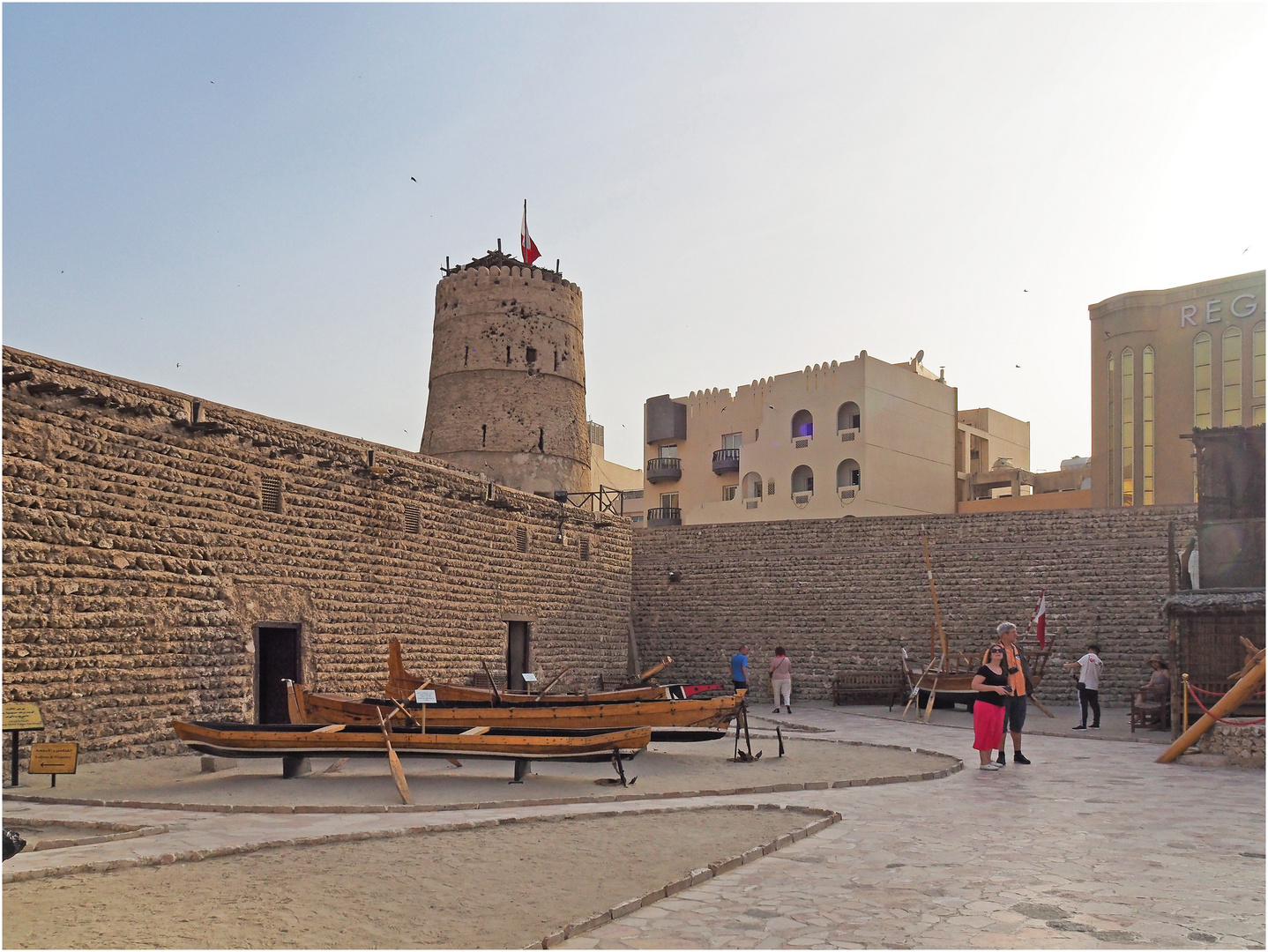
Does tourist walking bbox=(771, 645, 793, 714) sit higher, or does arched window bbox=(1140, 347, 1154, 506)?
arched window bbox=(1140, 347, 1154, 506)

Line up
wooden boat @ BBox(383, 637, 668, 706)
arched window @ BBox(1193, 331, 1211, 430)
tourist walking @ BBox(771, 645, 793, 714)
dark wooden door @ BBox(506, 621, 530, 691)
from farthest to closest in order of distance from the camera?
arched window @ BBox(1193, 331, 1211, 430), dark wooden door @ BBox(506, 621, 530, 691), tourist walking @ BBox(771, 645, 793, 714), wooden boat @ BBox(383, 637, 668, 706)

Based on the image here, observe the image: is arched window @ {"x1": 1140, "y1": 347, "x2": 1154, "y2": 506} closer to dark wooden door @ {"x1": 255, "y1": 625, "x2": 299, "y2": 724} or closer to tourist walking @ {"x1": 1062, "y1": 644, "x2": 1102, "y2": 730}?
tourist walking @ {"x1": 1062, "y1": 644, "x2": 1102, "y2": 730}

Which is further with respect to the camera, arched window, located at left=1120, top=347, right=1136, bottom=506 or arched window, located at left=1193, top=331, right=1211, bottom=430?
arched window, located at left=1120, top=347, right=1136, bottom=506

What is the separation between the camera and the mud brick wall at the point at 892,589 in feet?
63.4

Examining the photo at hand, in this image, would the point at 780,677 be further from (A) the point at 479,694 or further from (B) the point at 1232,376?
(B) the point at 1232,376

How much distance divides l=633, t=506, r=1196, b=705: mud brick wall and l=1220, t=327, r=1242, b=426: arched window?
10675 mm

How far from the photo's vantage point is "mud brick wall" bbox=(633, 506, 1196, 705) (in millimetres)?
19312

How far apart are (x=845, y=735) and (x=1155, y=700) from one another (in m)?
4.58

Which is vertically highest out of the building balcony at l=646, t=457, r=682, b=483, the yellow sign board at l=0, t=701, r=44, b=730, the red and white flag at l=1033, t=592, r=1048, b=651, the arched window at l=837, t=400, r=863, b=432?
the arched window at l=837, t=400, r=863, b=432

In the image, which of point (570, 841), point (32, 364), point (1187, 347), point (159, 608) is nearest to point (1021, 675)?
point (570, 841)

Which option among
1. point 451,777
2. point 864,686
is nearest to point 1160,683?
point 864,686

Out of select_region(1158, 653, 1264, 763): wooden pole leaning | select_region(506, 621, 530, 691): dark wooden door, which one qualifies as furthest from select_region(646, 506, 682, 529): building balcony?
select_region(1158, 653, 1264, 763): wooden pole leaning

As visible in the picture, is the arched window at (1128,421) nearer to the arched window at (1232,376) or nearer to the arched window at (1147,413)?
the arched window at (1147,413)

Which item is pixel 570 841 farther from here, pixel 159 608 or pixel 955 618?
pixel 955 618
